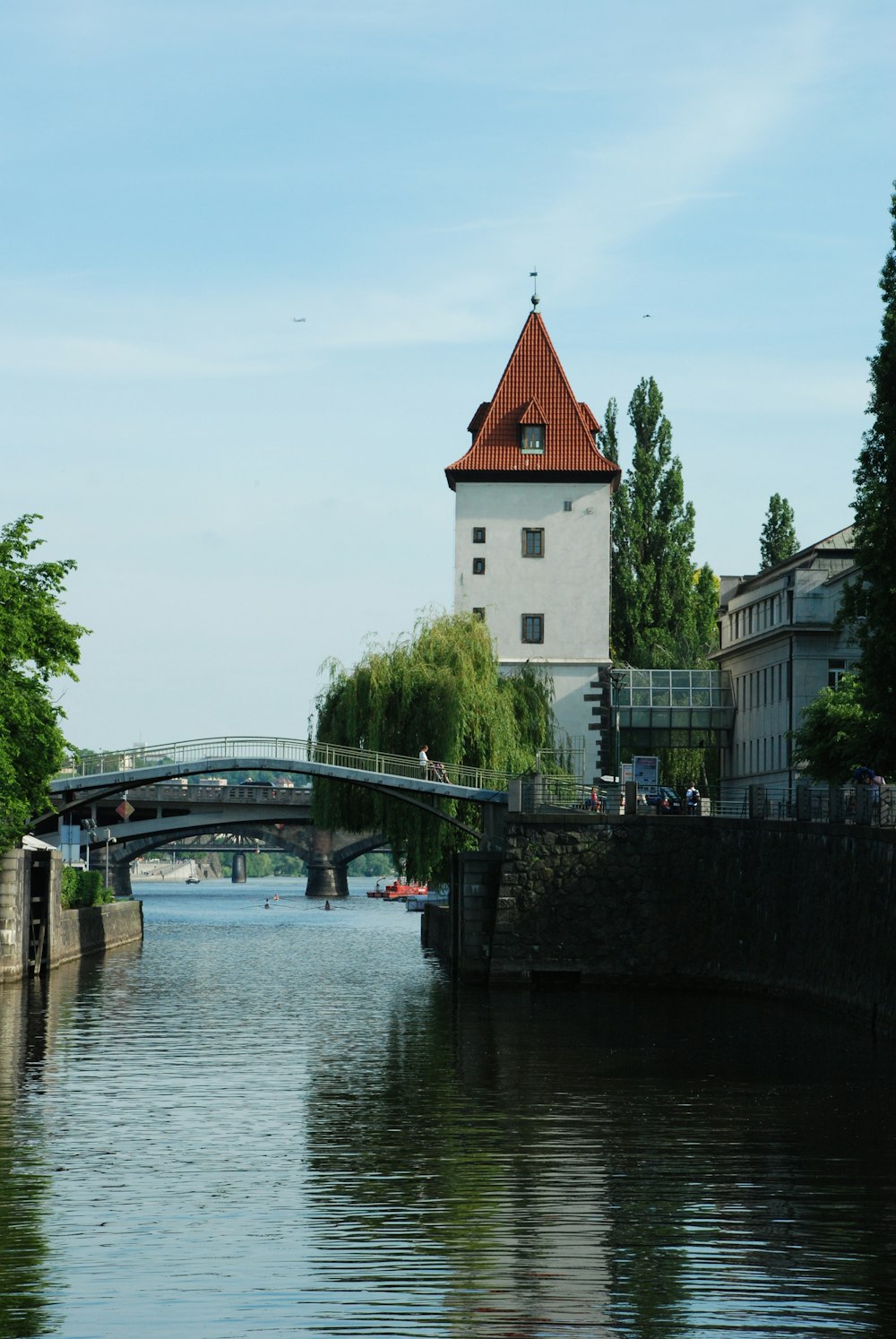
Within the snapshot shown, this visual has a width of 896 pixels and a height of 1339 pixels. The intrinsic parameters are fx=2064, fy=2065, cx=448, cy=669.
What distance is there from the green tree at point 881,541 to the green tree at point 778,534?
5037 cm

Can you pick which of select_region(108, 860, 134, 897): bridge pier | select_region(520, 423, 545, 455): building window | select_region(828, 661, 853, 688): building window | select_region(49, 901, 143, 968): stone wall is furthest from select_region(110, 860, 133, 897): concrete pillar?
select_region(828, 661, 853, 688): building window

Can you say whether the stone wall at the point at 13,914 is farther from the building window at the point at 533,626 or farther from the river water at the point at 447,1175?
the building window at the point at 533,626

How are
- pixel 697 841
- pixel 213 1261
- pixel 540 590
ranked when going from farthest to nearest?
pixel 540 590 → pixel 697 841 → pixel 213 1261

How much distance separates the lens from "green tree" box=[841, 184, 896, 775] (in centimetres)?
4278

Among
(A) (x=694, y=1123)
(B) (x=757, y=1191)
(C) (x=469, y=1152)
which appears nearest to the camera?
(B) (x=757, y=1191)

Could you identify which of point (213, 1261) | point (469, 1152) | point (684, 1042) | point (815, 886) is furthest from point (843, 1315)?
point (815, 886)

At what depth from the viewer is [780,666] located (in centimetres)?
7806

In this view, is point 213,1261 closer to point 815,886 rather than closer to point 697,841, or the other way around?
point 815,886

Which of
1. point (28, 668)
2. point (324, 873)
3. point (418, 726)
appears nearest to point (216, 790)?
point (418, 726)

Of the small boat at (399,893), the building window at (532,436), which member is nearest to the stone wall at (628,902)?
the building window at (532,436)

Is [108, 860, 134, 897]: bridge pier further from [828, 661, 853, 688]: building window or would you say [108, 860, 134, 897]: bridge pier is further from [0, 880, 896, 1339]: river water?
[0, 880, 896, 1339]: river water

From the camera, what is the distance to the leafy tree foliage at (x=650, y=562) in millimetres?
85812

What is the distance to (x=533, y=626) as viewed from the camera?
253 feet

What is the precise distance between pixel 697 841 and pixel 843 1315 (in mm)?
36614
